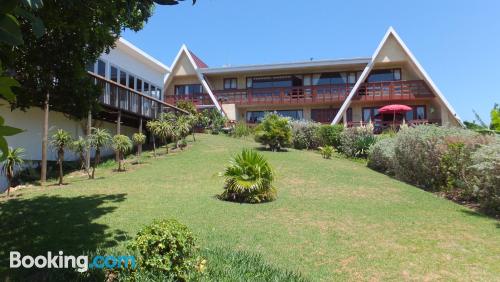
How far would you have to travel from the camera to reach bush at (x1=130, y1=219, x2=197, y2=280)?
509 cm

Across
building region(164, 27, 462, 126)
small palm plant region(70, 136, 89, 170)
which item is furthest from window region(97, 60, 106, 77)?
building region(164, 27, 462, 126)

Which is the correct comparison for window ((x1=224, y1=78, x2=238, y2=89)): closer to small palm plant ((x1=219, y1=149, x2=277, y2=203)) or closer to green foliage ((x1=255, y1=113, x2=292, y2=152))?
green foliage ((x1=255, y1=113, x2=292, y2=152))

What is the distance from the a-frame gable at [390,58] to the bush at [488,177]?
20.0m

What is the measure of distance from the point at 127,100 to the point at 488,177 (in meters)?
15.8

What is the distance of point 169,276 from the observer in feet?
16.6

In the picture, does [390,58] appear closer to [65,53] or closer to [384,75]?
[384,75]

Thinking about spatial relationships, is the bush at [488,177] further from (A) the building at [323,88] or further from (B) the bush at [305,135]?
(A) the building at [323,88]

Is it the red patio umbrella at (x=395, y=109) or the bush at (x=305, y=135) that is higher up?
the red patio umbrella at (x=395, y=109)

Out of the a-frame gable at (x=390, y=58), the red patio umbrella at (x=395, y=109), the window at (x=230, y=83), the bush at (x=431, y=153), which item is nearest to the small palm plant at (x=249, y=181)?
the bush at (x=431, y=153)

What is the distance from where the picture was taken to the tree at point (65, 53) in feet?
21.2

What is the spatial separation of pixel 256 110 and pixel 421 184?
20983 mm

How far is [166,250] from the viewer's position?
5.22 meters

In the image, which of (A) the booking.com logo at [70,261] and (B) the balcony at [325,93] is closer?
(A) the booking.com logo at [70,261]

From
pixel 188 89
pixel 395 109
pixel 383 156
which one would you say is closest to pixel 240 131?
pixel 188 89
